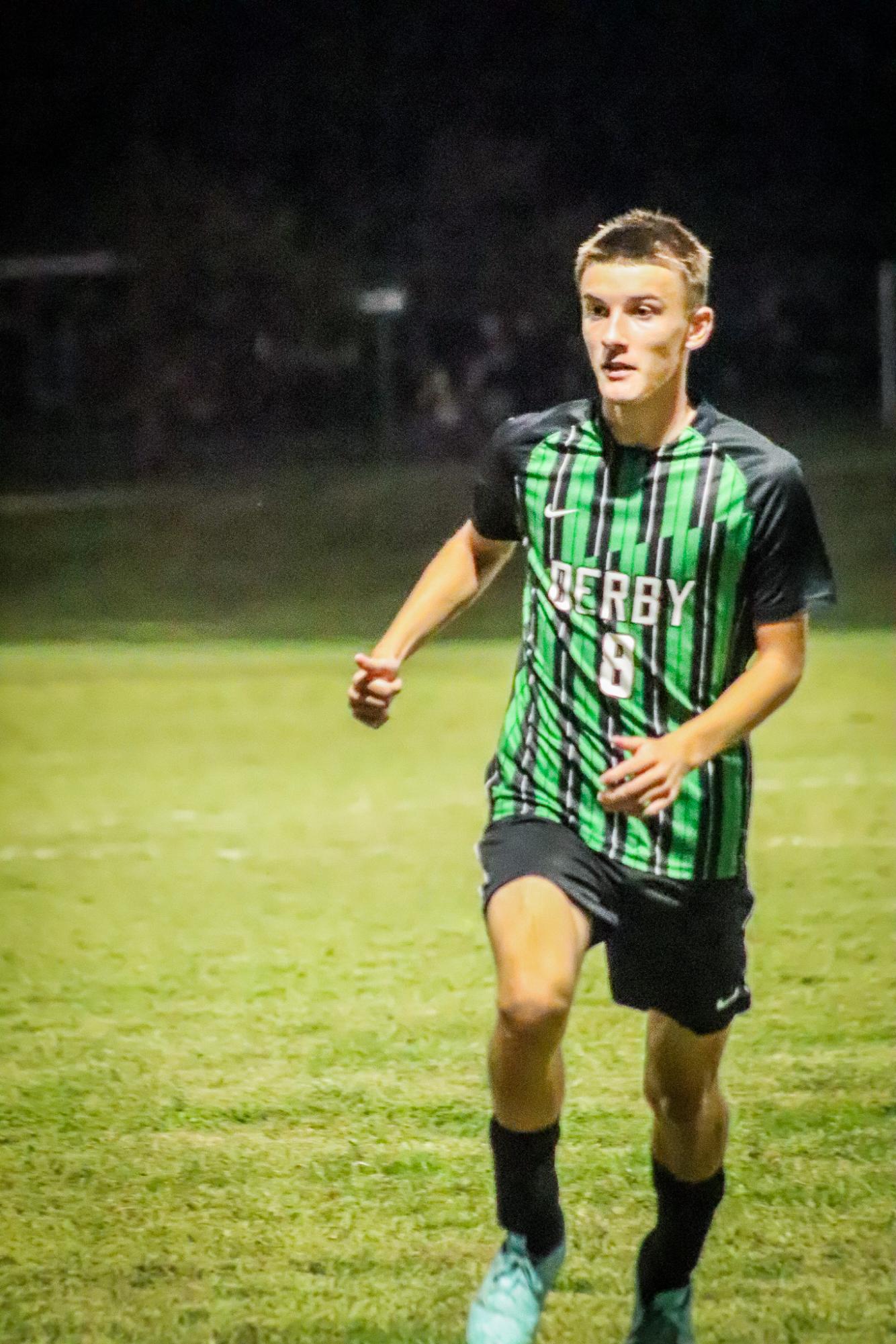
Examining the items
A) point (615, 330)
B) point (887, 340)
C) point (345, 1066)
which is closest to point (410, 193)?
point (887, 340)

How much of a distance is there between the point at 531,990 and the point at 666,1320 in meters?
0.72

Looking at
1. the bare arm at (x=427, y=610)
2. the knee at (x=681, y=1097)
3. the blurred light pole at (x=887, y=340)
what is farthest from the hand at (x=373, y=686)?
the blurred light pole at (x=887, y=340)

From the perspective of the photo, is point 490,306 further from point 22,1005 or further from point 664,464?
point 664,464

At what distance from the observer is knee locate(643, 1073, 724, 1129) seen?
3949 mm

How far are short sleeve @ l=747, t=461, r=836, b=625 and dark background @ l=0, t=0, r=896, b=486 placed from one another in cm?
3092

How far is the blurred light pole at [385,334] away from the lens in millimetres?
35688

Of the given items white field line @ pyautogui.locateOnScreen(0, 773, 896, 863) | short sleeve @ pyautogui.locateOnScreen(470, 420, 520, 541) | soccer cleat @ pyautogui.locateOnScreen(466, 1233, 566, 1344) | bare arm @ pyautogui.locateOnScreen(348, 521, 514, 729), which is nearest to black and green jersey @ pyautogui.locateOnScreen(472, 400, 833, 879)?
short sleeve @ pyautogui.locateOnScreen(470, 420, 520, 541)

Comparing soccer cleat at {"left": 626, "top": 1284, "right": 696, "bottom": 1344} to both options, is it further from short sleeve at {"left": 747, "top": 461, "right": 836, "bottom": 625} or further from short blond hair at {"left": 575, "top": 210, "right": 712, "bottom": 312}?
short blond hair at {"left": 575, "top": 210, "right": 712, "bottom": 312}

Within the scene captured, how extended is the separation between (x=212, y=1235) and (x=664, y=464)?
1.93 metres

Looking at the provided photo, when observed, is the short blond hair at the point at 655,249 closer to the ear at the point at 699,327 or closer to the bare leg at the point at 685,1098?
the ear at the point at 699,327

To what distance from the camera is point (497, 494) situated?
4.11 metres

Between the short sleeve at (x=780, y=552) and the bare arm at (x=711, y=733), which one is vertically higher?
the short sleeve at (x=780, y=552)

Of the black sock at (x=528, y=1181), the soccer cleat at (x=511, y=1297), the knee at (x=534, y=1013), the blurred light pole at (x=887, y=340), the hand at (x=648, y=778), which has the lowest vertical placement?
the blurred light pole at (x=887, y=340)

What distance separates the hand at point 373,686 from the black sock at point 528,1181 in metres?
0.76
